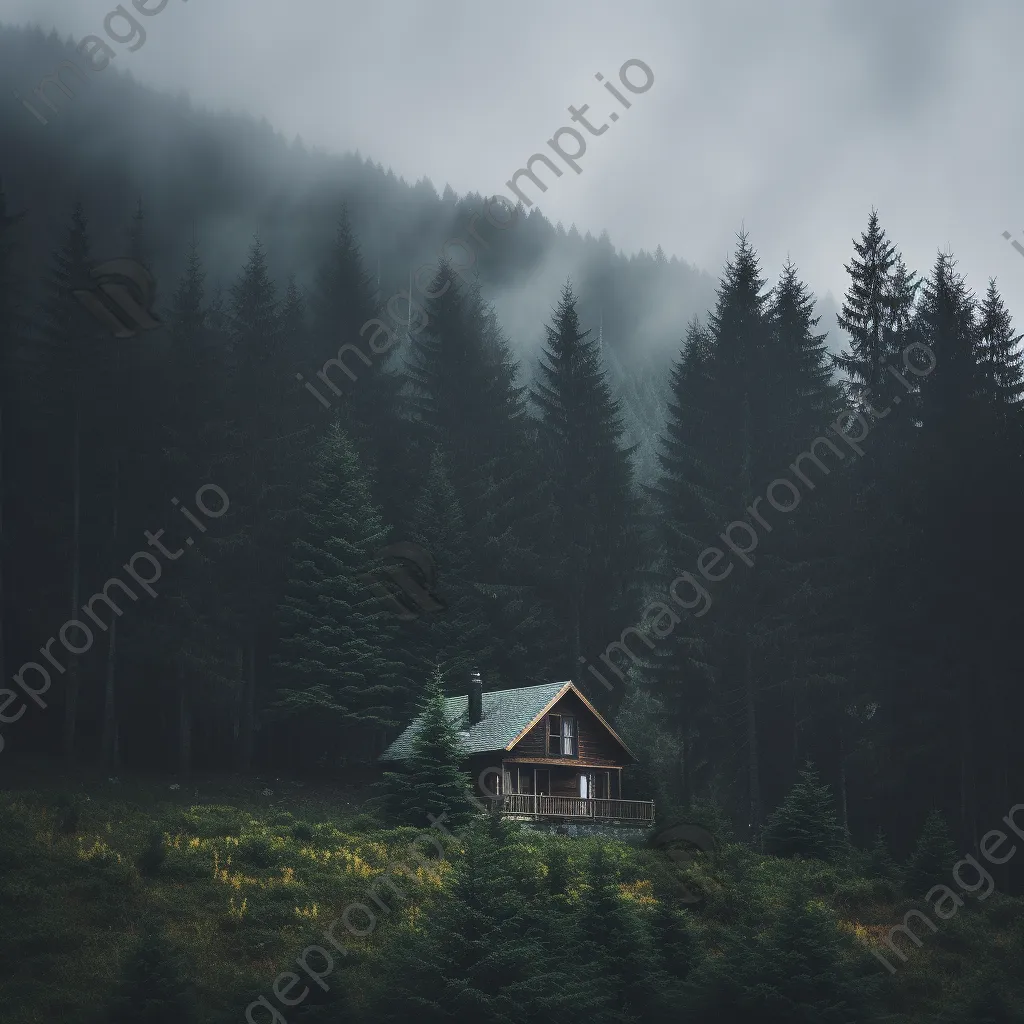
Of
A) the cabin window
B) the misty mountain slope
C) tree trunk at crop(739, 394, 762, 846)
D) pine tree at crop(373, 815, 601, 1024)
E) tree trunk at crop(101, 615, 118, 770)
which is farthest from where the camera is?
the misty mountain slope

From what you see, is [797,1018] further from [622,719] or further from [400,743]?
[622,719]

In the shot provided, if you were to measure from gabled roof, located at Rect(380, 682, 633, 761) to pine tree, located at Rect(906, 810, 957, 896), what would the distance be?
44.7 ft

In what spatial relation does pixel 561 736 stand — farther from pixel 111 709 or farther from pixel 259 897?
pixel 259 897

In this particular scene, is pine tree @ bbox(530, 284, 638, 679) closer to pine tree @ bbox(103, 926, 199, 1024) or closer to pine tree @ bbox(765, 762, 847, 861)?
pine tree @ bbox(765, 762, 847, 861)

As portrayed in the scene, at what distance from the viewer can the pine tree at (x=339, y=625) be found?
157ft

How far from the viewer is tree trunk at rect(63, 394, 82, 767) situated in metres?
44.7

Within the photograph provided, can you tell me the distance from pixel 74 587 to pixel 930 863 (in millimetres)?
31776

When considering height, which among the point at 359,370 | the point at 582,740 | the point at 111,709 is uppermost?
the point at 359,370

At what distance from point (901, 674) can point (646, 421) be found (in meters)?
87.7

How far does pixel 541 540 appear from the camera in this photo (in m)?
57.4

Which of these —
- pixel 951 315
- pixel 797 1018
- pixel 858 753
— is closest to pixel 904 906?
pixel 858 753

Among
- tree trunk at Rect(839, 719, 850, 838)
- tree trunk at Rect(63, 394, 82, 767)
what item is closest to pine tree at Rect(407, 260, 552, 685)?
tree trunk at Rect(839, 719, 850, 838)

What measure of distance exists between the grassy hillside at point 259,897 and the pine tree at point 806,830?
58.6 inches

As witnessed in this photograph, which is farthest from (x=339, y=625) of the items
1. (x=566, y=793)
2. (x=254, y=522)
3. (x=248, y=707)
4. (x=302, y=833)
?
(x=302, y=833)
